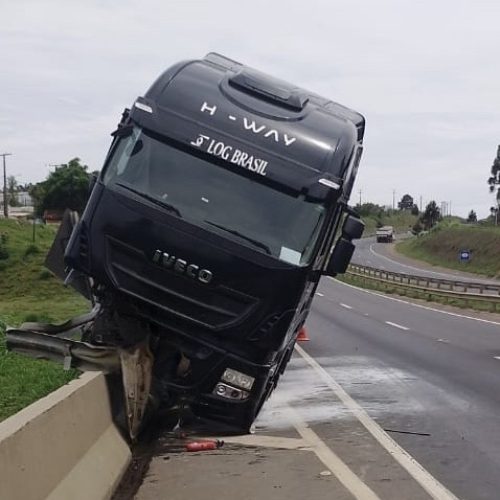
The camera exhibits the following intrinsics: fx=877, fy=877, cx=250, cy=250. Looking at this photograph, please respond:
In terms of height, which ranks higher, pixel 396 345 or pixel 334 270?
pixel 334 270

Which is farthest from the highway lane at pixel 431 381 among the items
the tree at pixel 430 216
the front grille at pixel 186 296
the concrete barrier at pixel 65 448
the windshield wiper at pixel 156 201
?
the tree at pixel 430 216

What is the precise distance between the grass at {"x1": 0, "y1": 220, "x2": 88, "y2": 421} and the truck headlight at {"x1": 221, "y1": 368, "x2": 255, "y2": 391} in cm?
150

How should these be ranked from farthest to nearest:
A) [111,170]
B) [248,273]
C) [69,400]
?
[111,170] < [248,273] < [69,400]

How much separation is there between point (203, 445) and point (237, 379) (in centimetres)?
76

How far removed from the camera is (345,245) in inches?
341

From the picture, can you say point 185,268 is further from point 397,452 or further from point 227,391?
point 397,452

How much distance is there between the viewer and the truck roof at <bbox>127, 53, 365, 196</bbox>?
8.41m

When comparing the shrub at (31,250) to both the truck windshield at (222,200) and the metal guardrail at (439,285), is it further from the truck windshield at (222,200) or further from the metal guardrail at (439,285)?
the truck windshield at (222,200)

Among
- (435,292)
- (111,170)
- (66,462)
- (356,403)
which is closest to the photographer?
(66,462)

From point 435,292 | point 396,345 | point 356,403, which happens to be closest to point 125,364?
point 356,403

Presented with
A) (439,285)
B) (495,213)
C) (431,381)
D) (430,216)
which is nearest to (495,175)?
(495,213)

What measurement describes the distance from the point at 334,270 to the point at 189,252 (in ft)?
5.44

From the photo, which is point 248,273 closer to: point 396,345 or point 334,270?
point 334,270

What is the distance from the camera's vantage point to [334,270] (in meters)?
8.88
